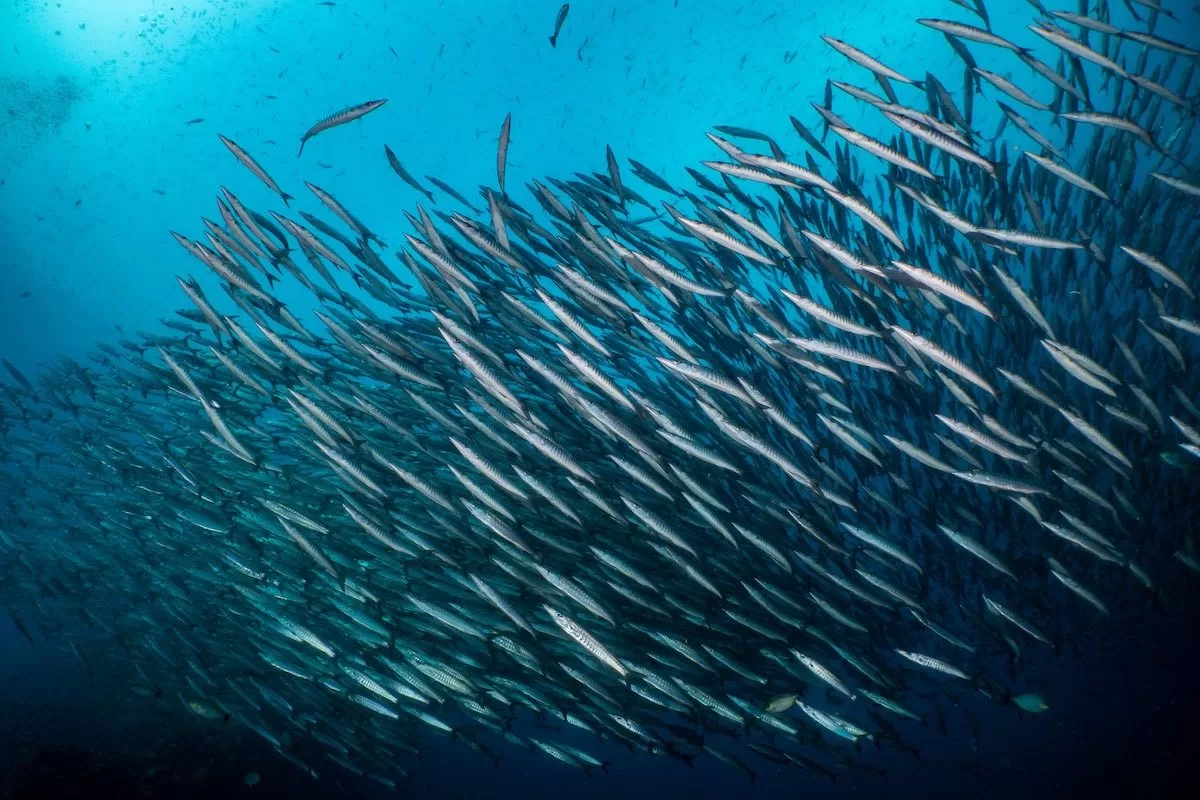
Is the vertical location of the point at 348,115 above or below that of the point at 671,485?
above

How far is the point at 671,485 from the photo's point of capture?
4.54 metres

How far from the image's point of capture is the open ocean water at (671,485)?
4.57 metres

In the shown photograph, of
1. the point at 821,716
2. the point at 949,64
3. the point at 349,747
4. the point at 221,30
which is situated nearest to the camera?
the point at 821,716

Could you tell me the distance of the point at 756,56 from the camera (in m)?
22.4

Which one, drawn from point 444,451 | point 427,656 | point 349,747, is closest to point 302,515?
point 444,451

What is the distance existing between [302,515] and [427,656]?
1952 mm

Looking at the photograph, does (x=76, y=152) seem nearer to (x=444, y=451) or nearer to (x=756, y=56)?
(x=756, y=56)

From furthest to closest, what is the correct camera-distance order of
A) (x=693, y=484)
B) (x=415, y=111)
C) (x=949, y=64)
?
A: (x=415, y=111) → (x=949, y=64) → (x=693, y=484)

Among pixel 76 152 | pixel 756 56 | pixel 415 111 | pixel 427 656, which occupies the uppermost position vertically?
pixel 756 56

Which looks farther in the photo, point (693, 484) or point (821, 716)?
point (821, 716)

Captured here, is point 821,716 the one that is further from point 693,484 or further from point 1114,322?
point 1114,322

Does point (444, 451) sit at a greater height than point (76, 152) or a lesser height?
lesser

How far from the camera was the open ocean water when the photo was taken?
4.57 metres

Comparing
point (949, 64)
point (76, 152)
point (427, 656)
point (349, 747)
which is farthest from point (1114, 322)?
point (76, 152)
